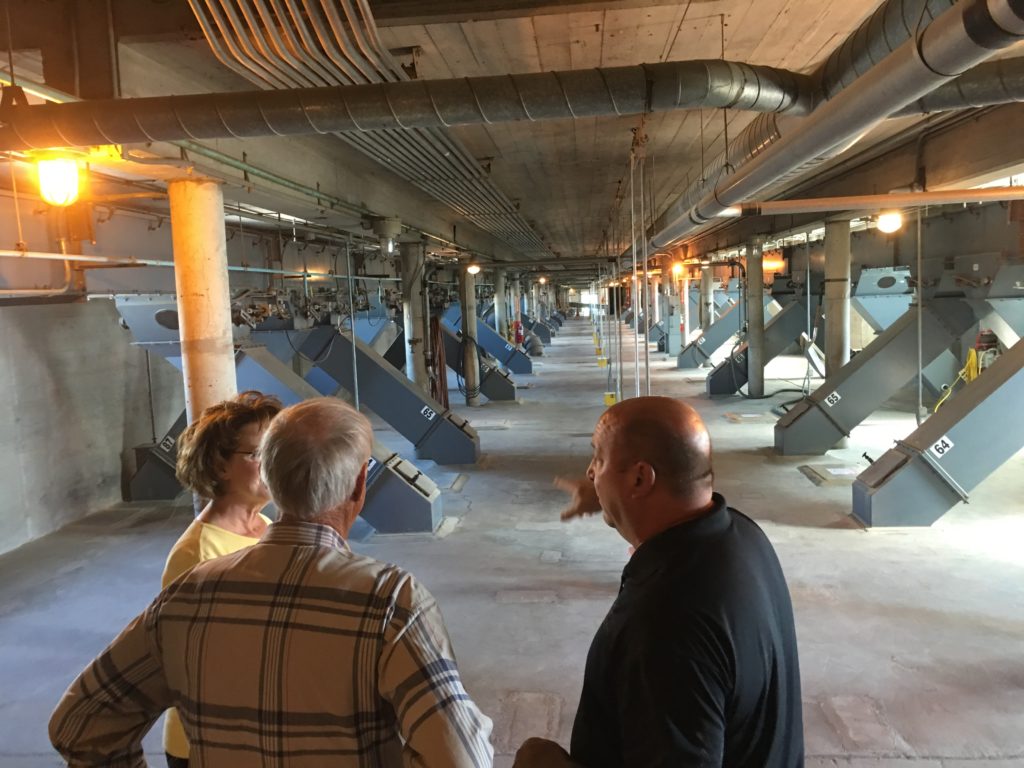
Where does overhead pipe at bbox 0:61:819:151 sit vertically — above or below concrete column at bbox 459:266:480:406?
above

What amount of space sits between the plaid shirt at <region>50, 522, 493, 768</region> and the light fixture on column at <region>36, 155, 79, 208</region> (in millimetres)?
3536

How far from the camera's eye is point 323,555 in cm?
138

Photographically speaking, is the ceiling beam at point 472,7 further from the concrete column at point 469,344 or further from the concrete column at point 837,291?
the concrete column at point 469,344

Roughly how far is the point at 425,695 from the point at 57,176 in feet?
13.4

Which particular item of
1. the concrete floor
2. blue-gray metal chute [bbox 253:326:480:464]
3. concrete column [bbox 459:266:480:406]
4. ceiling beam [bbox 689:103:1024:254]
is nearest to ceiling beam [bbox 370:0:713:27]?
the concrete floor

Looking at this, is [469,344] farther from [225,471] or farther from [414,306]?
[225,471]

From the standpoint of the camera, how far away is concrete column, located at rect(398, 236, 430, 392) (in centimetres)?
1162

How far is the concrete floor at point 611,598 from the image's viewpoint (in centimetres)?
353

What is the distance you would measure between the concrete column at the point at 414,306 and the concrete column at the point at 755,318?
6253mm

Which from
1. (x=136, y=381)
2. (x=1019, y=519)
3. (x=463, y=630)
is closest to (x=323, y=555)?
(x=463, y=630)

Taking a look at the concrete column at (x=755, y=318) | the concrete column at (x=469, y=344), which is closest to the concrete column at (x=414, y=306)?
the concrete column at (x=469, y=344)

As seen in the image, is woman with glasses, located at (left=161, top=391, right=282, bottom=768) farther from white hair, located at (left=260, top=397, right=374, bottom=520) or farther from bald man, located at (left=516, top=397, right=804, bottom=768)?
bald man, located at (left=516, top=397, right=804, bottom=768)

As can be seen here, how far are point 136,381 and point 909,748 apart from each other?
8832mm

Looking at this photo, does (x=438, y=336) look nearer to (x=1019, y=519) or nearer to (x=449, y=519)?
(x=449, y=519)
